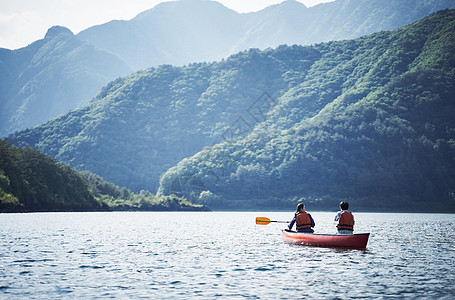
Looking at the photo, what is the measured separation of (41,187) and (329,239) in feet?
288

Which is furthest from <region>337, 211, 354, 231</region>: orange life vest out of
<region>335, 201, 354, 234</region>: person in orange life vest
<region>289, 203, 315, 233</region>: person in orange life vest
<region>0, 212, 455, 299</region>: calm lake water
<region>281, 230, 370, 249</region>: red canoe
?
<region>289, 203, 315, 233</region>: person in orange life vest

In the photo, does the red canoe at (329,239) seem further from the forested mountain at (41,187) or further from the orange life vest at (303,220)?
the forested mountain at (41,187)

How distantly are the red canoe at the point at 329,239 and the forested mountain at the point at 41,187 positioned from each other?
222 ft

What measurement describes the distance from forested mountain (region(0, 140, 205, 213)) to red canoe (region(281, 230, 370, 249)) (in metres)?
67.6

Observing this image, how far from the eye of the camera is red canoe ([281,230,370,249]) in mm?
32875

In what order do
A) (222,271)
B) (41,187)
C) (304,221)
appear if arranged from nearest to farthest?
(222,271), (304,221), (41,187)

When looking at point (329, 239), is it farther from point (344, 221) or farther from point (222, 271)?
point (222, 271)

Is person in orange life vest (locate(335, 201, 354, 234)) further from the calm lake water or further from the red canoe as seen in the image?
the calm lake water

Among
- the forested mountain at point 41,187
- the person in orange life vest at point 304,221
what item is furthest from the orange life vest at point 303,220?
the forested mountain at point 41,187

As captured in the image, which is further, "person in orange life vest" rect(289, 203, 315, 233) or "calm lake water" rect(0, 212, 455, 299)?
"person in orange life vest" rect(289, 203, 315, 233)

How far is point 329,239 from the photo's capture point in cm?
3412

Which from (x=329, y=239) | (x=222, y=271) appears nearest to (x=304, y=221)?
(x=329, y=239)

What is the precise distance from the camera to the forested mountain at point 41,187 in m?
97.4

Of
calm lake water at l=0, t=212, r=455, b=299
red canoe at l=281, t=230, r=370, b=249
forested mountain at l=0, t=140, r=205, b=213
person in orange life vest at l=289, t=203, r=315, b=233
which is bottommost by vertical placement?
calm lake water at l=0, t=212, r=455, b=299
